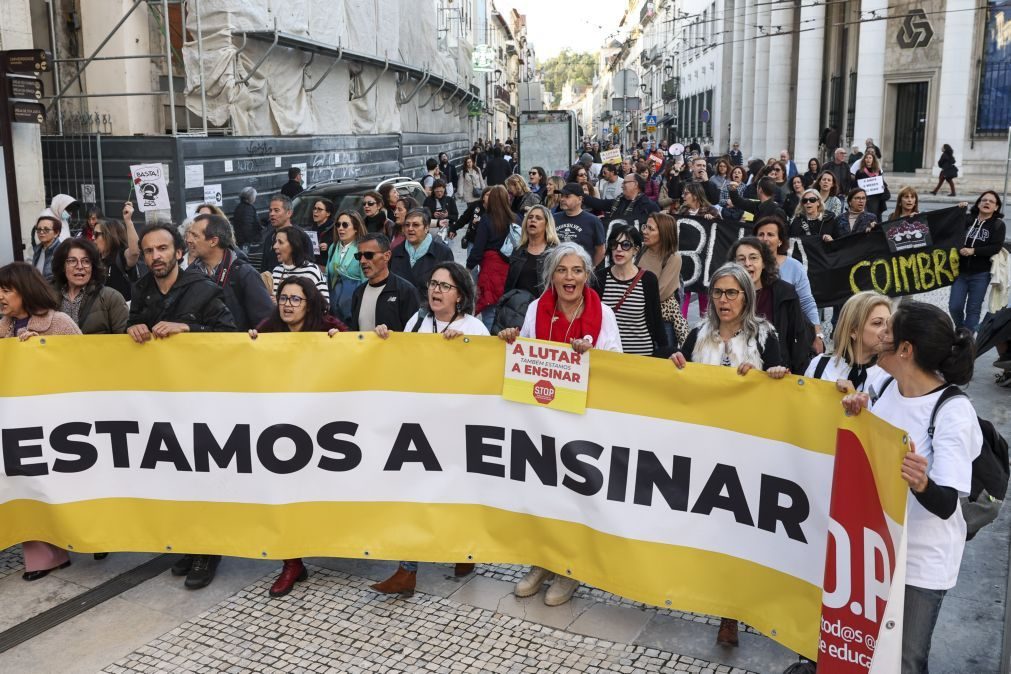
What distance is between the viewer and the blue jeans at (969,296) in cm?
962

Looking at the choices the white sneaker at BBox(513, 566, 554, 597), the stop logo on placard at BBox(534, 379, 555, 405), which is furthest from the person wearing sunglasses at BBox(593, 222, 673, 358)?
the white sneaker at BBox(513, 566, 554, 597)

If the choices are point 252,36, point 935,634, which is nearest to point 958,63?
point 252,36

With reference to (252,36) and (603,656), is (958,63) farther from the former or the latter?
(603,656)

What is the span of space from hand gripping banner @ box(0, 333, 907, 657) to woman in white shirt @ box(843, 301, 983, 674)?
695 mm

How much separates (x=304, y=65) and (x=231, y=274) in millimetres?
16288

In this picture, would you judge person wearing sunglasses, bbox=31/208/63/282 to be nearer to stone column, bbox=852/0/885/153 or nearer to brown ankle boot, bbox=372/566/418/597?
brown ankle boot, bbox=372/566/418/597

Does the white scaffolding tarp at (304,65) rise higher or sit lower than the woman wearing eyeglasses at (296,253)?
higher

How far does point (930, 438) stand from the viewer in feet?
11.4

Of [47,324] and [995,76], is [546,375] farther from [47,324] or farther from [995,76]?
[995,76]

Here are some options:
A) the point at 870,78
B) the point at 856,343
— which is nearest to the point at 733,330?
the point at 856,343

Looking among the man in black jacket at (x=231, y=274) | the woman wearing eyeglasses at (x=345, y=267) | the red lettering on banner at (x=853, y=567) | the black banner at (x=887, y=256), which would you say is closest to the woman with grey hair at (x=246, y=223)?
the woman wearing eyeglasses at (x=345, y=267)

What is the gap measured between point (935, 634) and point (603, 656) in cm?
158

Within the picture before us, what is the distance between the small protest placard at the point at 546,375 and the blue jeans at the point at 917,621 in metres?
1.69

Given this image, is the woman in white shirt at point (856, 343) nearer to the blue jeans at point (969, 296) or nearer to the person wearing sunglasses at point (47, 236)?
the blue jeans at point (969, 296)
